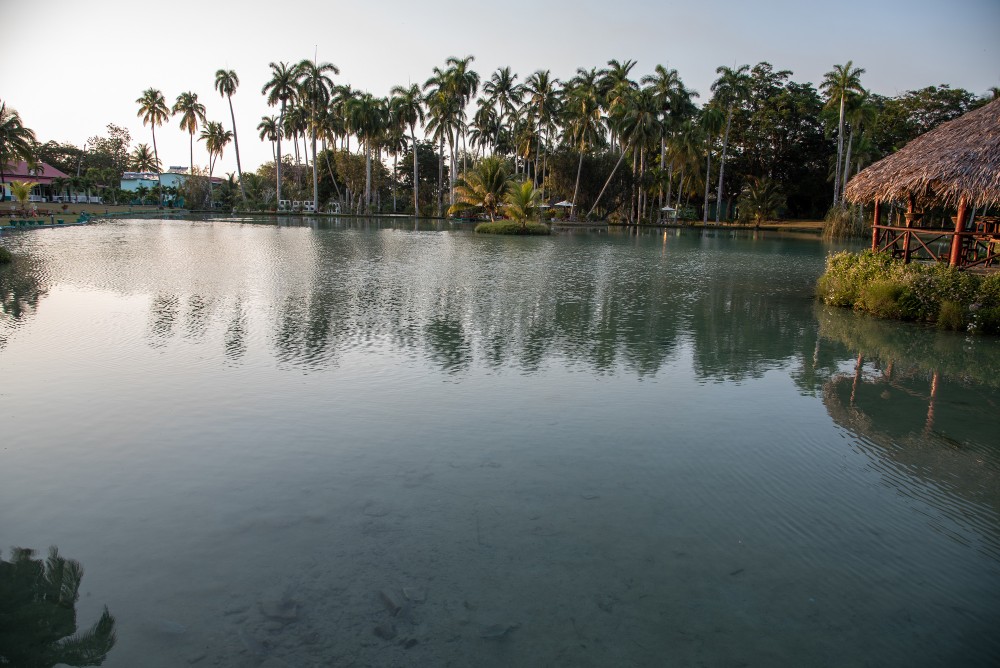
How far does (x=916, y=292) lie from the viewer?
12.6 metres

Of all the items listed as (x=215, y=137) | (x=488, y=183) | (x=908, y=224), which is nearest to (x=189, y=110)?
(x=215, y=137)

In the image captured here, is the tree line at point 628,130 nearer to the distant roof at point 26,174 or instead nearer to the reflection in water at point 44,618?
the distant roof at point 26,174

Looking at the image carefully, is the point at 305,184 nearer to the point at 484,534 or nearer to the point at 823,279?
the point at 823,279

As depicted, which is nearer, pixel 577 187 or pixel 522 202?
pixel 522 202

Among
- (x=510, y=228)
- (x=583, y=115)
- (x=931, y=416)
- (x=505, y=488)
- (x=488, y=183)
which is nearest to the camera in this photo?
(x=505, y=488)

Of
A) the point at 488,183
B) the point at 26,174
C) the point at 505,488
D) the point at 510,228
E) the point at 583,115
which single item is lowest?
the point at 505,488

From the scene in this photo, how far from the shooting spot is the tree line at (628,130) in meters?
54.4

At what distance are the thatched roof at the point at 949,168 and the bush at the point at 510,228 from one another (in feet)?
86.6

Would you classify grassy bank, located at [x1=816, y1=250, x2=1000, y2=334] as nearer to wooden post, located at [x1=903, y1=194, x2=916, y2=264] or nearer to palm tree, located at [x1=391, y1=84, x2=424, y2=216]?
wooden post, located at [x1=903, y1=194, x2=916, y2=264]

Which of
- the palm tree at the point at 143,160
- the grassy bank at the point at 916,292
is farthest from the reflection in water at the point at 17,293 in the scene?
the palm tree at the point at 143,160

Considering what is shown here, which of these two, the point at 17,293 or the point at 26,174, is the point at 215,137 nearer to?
the point at 26,174

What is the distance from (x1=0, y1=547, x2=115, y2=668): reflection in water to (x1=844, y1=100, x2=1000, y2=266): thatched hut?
1407cm

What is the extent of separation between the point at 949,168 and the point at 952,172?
11 cm

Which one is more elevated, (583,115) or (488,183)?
(583,115)
